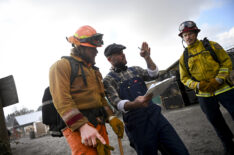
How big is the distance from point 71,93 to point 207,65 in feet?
7.72

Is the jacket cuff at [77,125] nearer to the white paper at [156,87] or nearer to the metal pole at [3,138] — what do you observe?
the white paper at [156,87]

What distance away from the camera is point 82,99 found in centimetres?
155

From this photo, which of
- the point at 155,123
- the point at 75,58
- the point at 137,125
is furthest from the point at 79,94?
the point at 155,123

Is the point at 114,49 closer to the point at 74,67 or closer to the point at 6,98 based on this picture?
the point at 74,67

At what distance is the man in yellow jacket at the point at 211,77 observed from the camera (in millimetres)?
2285

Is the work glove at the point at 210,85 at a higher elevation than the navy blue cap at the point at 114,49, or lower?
lower

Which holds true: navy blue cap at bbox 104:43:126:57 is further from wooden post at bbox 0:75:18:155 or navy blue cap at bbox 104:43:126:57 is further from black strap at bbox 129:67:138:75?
wooden post at bbox 0:75:18:155

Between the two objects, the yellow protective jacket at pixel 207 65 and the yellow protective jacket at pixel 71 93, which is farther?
the yellow protective jacket at pixel 207 65

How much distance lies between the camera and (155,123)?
1.90m

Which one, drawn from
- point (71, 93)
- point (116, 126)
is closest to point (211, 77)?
point (116, 126)

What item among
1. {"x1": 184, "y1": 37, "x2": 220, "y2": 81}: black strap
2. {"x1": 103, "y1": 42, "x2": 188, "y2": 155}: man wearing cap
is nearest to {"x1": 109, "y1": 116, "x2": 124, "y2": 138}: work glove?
{"x1": 103, "y1": 42, "x2": 188, "y2": 155}: man wearing cap

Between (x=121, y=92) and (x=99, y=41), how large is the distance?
0.85m

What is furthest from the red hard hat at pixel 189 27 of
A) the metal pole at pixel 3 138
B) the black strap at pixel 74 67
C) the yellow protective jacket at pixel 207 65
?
the metal pole at pixel 3 138

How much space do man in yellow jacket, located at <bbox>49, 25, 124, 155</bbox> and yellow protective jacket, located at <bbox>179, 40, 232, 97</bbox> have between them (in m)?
1.77
